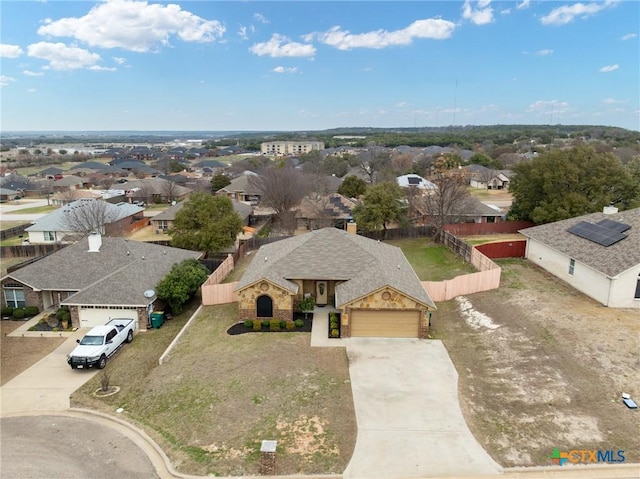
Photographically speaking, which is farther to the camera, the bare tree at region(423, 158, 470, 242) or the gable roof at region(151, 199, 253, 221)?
the gable roof at region(151, 199, 253, 221)

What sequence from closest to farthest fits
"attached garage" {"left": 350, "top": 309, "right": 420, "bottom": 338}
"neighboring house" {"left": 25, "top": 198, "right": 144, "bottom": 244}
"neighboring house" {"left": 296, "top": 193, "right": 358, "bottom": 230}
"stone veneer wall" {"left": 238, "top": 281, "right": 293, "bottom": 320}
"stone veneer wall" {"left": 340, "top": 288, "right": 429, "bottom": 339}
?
1. "stone veneer wall" {"left": 340, "top": 288, "right": 429, "bottom": 339}
2. "attached garage" {"left": 350, "top": 309, "right": 420, "bottom": 338}
3. "stone veneer wall" {"left": 238, "top": 281, "right": 293, "bottom": 320}
4. "neighboring house" {"left": 25, "top": 198, "right": 144, "bottom": 244}
5. "neighboring house" {"left": 296, "top": 193, "right": 358, "bottom": 230}

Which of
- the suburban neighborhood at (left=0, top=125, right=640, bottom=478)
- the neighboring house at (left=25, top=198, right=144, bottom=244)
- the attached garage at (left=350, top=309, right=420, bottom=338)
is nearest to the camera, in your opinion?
the suburban neighborhood at (left=0, top=125, right=640, bottom=478)

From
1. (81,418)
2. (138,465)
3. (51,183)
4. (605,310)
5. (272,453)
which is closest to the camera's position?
(272,453)

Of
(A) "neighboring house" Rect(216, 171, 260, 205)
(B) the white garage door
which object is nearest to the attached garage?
(B) the white garage door

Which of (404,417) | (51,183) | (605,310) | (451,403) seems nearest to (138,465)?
(404,417)

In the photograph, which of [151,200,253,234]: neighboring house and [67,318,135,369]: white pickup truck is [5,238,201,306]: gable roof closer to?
[67,318,135,369]: white pickup truck

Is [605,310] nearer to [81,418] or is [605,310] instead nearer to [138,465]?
[138,465]

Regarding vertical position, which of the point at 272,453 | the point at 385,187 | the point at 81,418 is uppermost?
the point at 385,187
